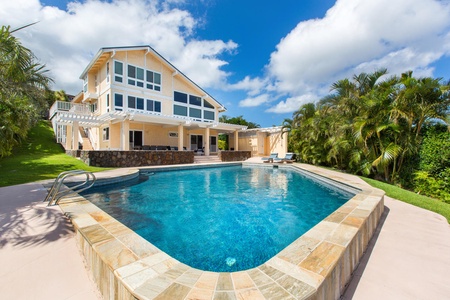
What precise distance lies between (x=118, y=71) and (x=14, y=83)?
854 centimetres

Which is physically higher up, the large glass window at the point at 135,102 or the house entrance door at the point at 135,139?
the large glass window at the point at 135,102

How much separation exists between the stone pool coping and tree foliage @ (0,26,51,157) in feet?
24.6

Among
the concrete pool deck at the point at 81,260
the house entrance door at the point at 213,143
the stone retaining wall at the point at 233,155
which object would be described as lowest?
the concrete pool deck at the point at 81,260

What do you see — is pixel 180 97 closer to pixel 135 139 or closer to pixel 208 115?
pixel 208 115

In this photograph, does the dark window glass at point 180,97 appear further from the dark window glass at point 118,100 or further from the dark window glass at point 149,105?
the dark window glass at point 118,100

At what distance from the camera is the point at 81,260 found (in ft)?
8.33

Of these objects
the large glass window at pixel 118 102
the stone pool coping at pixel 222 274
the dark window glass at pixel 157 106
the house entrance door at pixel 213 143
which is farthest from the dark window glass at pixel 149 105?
the stone pool coping at pixel 222 274

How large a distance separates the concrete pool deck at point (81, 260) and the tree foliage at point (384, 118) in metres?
5.90

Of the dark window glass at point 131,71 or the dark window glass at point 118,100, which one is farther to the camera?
the dark window glass at point 131,71

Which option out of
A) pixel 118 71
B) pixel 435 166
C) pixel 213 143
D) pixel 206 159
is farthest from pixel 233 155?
pixel 435 166

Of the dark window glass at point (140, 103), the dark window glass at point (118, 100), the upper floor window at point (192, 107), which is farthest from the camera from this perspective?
the upper floor window at point (192, 107)

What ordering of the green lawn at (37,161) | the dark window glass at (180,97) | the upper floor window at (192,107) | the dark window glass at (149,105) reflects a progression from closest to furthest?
the green lawn at (37,161) → the dark window glass at (149,105) → the dark window glass at (180,97) → the upper floor window at (192,107)

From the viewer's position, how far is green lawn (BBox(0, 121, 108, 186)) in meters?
8.15

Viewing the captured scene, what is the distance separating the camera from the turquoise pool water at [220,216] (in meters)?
3.48
